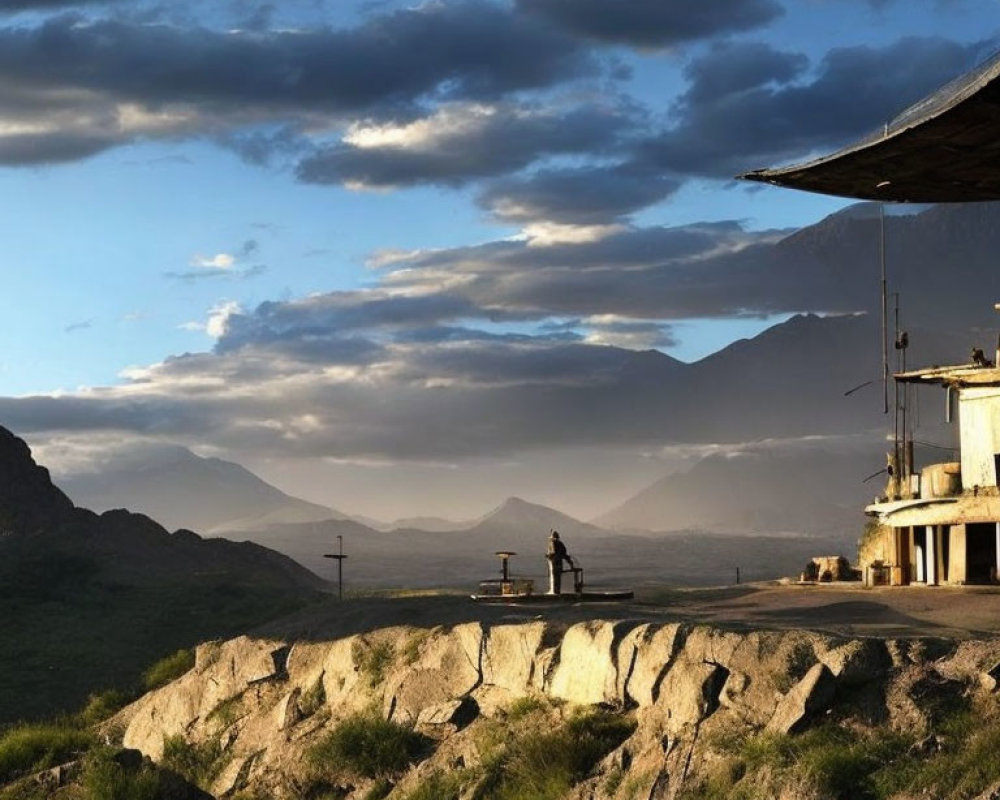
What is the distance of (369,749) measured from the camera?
2928cm

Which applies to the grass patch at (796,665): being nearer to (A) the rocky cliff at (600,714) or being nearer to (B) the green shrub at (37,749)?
(A) the rocky cliff at (600,714)

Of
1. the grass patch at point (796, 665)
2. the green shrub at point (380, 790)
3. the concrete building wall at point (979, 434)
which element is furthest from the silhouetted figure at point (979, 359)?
the green shrub at point (380, 790)

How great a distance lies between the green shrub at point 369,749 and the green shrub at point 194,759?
3764mm

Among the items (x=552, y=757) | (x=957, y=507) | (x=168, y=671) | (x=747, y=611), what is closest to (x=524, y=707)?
(x=552, y=757)

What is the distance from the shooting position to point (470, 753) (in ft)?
90.3

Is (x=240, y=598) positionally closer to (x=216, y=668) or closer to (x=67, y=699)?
(x=67, y=699)

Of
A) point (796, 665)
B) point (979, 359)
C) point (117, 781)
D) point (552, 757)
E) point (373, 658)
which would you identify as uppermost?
point (979, 359)

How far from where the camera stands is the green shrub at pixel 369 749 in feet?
94.1

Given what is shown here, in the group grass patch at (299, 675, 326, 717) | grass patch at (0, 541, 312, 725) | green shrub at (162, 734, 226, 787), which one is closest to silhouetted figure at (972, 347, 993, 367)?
grass patch at (299, 675, 326, 717)

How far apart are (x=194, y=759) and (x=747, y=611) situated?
41.1ft

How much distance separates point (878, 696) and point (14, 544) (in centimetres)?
7725

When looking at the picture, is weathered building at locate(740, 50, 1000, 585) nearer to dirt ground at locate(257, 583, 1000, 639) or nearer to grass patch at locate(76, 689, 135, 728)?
dirt ground at locate(257, 583, 1000, 639)

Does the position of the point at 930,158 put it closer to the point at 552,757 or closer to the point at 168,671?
the point at 552,757

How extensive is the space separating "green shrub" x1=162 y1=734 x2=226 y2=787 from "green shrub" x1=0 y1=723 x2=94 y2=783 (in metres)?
2.42
